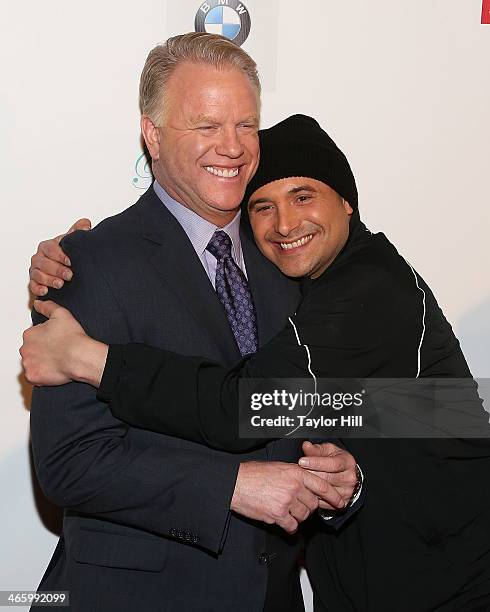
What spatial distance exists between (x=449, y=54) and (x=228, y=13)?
641 mm

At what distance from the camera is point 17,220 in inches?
91.1

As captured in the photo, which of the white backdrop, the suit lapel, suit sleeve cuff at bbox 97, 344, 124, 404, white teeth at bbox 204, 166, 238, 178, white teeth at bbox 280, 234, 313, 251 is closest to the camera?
suit sleeve cuff at bbox 97, 344, 124, 404

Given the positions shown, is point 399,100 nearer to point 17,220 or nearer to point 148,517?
point 17,220

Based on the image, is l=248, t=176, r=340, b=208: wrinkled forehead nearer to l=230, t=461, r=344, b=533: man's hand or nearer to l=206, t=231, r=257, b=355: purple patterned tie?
l=206, t=231, r=257, b=355: purple patterned tie

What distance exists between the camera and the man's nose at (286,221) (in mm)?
2021

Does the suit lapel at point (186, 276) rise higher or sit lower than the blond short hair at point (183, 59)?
lower

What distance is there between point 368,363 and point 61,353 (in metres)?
0.64

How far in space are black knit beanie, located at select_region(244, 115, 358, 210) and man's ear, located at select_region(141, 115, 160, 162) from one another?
0.23 m

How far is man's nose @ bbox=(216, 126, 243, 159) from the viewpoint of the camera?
1.91m

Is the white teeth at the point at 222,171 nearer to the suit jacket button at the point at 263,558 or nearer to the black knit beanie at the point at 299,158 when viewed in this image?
the black knit beanie at the point at 299,158

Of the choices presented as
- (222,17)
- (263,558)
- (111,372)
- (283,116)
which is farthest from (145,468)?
(222,17)

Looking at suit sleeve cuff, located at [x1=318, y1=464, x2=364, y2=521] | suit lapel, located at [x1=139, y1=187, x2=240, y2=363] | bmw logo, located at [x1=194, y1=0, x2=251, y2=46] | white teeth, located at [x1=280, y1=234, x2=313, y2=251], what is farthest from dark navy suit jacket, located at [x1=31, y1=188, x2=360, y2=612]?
bmw logo, located at [x1=194, y1=0, x2=251, y2=46]

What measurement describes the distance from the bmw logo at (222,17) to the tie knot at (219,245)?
0.65 meters

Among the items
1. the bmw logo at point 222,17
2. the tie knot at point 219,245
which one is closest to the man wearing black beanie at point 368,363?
the tie knot at point 219,245
